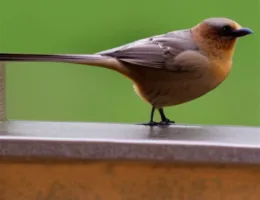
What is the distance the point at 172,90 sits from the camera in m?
1.97

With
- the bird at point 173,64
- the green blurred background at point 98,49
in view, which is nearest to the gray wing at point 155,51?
the bird at point 173,64

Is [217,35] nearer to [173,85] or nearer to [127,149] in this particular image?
[173,85]

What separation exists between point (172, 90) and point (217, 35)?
0.18 meters

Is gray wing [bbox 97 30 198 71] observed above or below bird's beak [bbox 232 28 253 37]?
below

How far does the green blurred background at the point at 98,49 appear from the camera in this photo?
2527mm

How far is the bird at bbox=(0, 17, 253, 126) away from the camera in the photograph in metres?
1.97

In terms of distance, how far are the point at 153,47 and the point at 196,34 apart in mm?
114

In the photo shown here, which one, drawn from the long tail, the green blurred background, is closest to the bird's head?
the long tail

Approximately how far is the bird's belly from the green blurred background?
50 cm

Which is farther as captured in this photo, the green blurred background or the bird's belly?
the green blurred background

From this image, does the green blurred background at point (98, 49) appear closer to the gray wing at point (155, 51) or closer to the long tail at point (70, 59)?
the gray wing at point (155, 51)

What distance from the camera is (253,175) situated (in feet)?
4.35

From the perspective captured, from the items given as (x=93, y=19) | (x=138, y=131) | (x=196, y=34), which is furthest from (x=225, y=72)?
(x=93, y=19)

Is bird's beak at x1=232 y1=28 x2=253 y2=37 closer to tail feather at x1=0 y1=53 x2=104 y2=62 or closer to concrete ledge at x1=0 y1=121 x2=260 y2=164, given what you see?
tail feather at x1=0 y1=53 x2=104 y2=62
